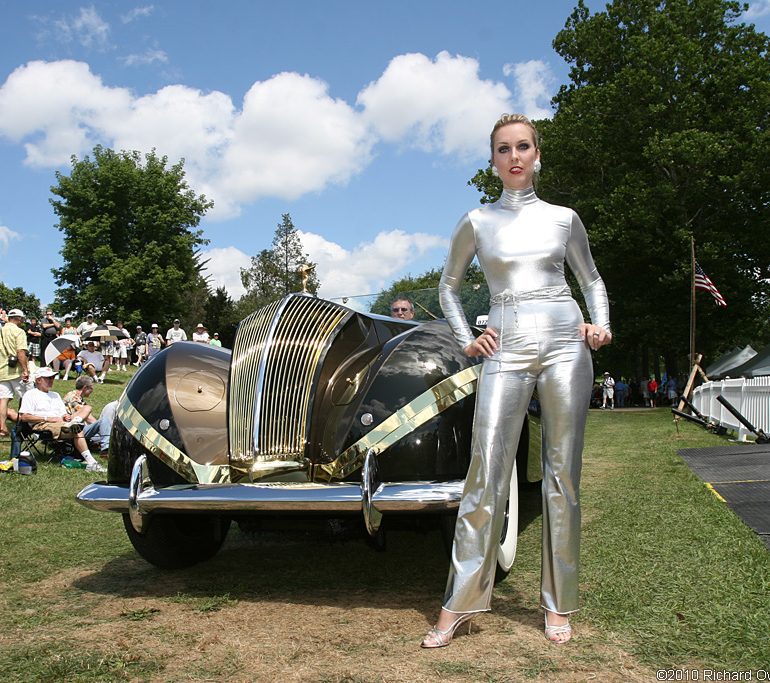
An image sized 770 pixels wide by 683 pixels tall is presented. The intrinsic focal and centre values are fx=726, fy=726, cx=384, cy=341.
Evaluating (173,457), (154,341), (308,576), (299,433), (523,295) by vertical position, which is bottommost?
(308,576)

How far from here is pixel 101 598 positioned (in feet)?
11.8

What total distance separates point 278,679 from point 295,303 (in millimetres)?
1968

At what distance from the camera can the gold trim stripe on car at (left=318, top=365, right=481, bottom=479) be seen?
3287 mm

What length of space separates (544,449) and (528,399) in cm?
22

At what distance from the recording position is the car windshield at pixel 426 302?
16.9ft

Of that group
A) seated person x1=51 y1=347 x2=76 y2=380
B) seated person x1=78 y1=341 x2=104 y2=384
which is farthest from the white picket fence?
seated person x1=51 y1=347 x2=76 y2=380

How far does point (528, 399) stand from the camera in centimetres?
301

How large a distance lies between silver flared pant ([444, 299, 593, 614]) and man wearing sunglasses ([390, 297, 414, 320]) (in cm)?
240

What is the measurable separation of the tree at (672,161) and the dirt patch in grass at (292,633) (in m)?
20.9

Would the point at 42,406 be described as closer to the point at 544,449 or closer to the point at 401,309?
the point at 401,309

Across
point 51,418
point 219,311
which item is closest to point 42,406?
point 51,418

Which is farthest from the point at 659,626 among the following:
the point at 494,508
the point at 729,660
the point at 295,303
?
the point at 295,303

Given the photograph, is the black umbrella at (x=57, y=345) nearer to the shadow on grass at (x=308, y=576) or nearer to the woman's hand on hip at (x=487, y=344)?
the shadow on grass at (x=308, y=576)

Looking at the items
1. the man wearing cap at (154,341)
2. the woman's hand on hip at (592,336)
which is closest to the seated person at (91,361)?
the man wearing cap at (154,341)
